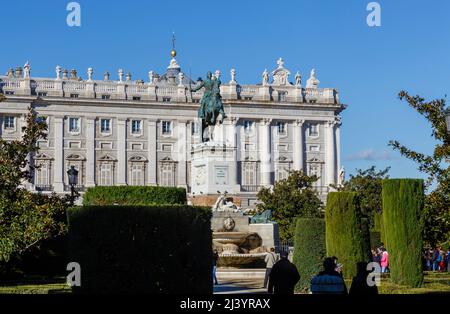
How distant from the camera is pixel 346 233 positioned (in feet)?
80.7

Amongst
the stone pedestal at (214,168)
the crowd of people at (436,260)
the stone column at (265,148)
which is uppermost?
the stone column at (265,148)

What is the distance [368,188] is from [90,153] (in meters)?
32.8

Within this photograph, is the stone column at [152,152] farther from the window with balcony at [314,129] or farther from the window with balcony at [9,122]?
the window with balcony at [314,129]

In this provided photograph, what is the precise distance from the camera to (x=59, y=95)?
89812 millimetres

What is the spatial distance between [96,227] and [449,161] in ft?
26.3

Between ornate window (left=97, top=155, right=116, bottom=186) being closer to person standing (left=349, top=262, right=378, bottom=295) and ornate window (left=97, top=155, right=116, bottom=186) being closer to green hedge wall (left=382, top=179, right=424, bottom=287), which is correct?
green hedge wall (left=382, top=179, right=424, bottom=287)

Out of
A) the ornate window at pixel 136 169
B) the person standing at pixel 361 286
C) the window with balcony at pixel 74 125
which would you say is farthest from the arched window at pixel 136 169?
the person standing at pixel 361 286

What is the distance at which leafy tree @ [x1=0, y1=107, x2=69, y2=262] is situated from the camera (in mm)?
22109

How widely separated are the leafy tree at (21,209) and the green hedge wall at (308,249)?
5936 mm

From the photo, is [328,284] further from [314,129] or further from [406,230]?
[314,129]

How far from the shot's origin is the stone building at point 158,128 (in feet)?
293
